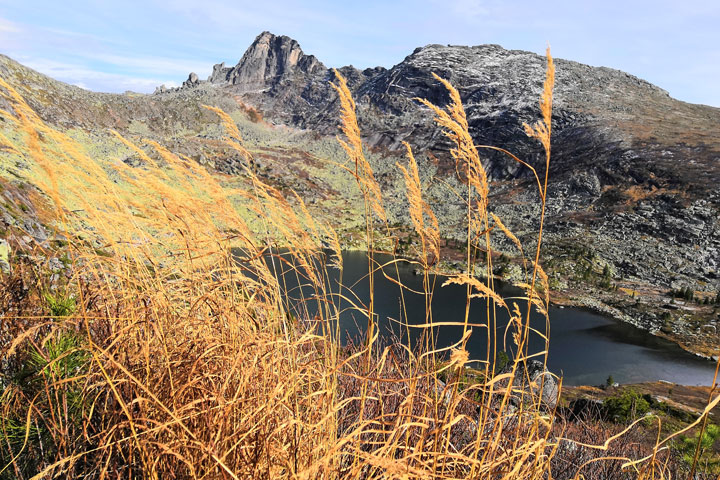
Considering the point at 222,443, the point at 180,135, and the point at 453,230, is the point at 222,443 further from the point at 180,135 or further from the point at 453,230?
the point at 180,135

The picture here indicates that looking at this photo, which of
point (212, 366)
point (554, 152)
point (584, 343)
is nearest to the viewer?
point (212, 366)

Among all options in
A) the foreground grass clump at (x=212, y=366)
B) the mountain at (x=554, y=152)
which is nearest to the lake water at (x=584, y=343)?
the mountain at (x=554, y=152)

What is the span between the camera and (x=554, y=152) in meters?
120

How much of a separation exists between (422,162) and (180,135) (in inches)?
3761

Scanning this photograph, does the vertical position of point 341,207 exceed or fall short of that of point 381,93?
it falls short

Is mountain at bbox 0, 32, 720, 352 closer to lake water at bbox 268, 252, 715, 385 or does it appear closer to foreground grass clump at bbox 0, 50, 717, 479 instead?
lake water at bbox 268, 252, 715, 385

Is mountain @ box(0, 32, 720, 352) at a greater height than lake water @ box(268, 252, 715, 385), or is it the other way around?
mountain @ box(0, 32, 720, 352)

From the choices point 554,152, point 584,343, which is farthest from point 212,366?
point 554,152

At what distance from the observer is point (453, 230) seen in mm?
91438

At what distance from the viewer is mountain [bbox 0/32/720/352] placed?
219 ft

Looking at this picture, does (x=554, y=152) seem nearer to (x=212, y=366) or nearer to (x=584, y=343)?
(x=584, y=343)

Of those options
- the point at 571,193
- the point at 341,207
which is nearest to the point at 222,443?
the point at 341,207

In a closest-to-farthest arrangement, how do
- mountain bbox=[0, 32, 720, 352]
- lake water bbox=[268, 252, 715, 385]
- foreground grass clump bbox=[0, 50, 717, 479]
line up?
1. foreground grass clump bbox=[0, 50, 717, 479]
2. lake water bbox=[268, 252, 715, 385]
3. mountain bbox=[0, 32, 720, 352]

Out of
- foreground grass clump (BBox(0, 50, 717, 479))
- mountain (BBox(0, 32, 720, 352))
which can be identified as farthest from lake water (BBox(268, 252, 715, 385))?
foreground grass clump (BBox(0, 50, 717, 479))
